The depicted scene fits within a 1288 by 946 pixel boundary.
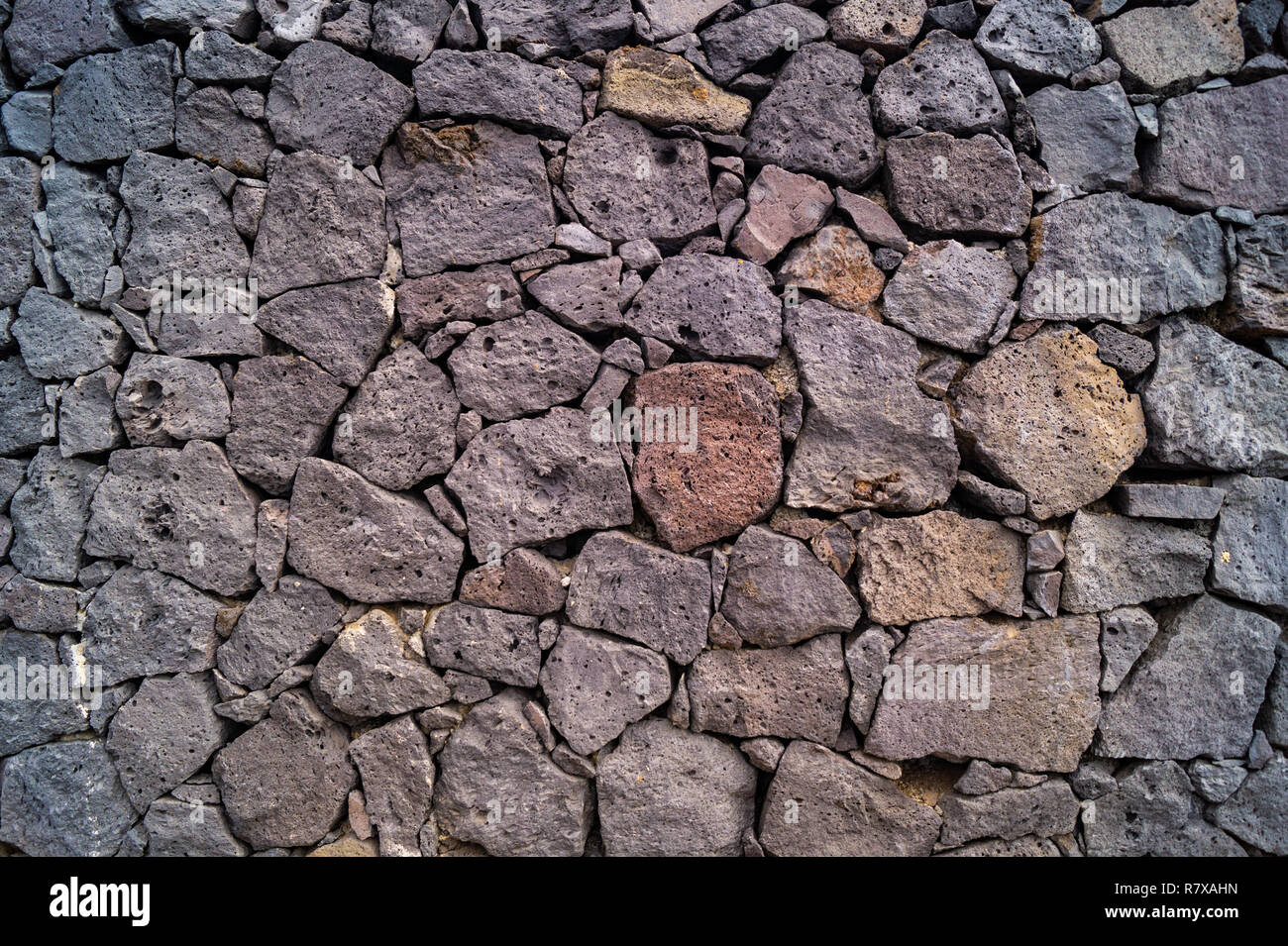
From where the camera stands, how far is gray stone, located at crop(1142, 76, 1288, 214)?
12.3 ft

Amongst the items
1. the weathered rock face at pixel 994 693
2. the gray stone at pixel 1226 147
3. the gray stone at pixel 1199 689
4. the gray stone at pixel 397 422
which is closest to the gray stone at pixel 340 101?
the gray stone at pixel 397 422

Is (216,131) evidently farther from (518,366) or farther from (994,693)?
(994,693)

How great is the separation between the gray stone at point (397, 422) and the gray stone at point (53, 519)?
1.23 m

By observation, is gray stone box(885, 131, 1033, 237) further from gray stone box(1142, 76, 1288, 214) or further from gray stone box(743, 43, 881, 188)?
gray stone box(1142, 76, 1288, 214)

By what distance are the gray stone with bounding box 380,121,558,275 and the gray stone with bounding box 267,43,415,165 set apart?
0.44 ft

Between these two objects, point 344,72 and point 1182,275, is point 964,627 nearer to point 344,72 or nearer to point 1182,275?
point 1182,275

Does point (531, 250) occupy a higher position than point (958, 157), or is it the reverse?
point (958, 157)

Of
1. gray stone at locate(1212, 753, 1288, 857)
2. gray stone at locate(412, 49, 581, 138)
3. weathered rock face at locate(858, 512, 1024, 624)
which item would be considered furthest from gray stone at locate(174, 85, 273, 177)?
gray stone at locate(1212, 753, 1288, 857)

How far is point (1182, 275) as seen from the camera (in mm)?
3703

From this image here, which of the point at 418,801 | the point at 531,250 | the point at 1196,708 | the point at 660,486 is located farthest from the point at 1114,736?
the point at 531,250

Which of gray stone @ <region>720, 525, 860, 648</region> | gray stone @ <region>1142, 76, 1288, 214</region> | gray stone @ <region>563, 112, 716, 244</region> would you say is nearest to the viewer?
gray stone @ <region>720, 525, 860, 648</region>

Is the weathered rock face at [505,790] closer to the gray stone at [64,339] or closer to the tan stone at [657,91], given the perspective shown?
the gray stone at [64,339]

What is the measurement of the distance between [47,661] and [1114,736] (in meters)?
5.02

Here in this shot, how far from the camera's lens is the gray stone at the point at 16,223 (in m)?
3.71
